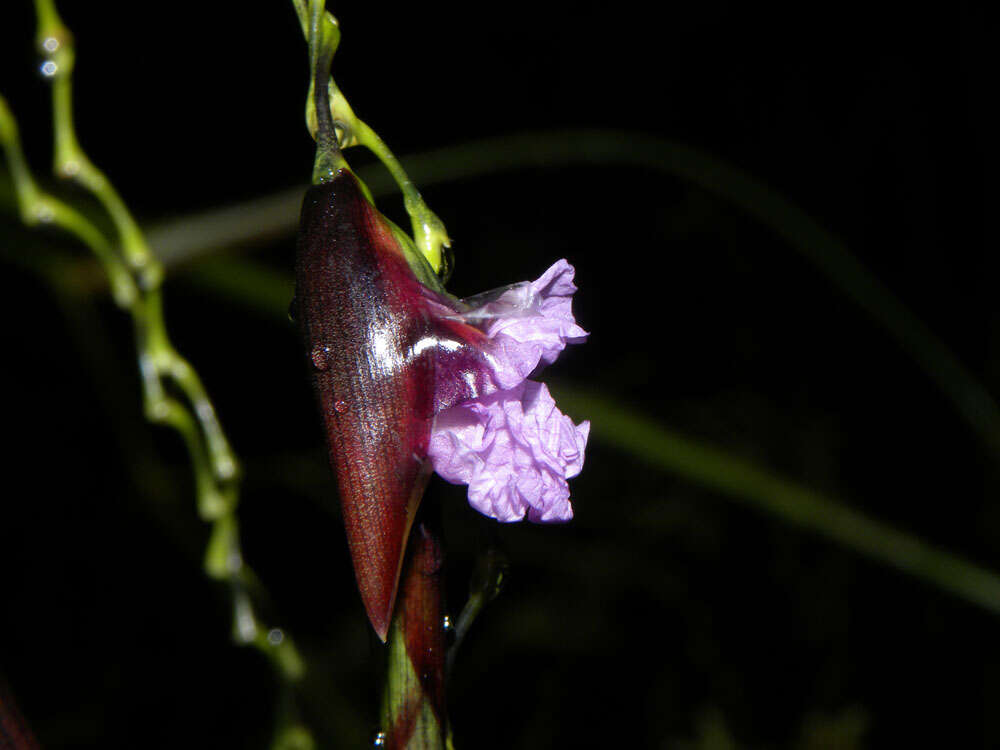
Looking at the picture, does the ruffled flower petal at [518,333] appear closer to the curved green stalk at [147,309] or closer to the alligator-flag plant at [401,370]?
the alligator-flag plant at [401,370]

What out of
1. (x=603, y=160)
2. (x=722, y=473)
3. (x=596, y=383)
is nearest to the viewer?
(x=722, y=473)

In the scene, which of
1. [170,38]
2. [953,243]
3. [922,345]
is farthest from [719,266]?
[170,38]

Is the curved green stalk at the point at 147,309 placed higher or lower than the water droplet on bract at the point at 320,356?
higher

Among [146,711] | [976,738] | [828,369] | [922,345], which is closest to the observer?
[922,345]

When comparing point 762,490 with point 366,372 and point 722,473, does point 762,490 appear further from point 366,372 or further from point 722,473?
point 366,372

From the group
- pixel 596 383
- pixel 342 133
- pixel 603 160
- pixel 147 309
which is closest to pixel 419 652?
pixel 342 133

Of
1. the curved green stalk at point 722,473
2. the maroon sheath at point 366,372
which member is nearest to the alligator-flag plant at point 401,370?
the maroon sheath at point 366,372

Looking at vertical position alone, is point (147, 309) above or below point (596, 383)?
below

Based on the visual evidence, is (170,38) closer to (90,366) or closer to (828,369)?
(90,366)
